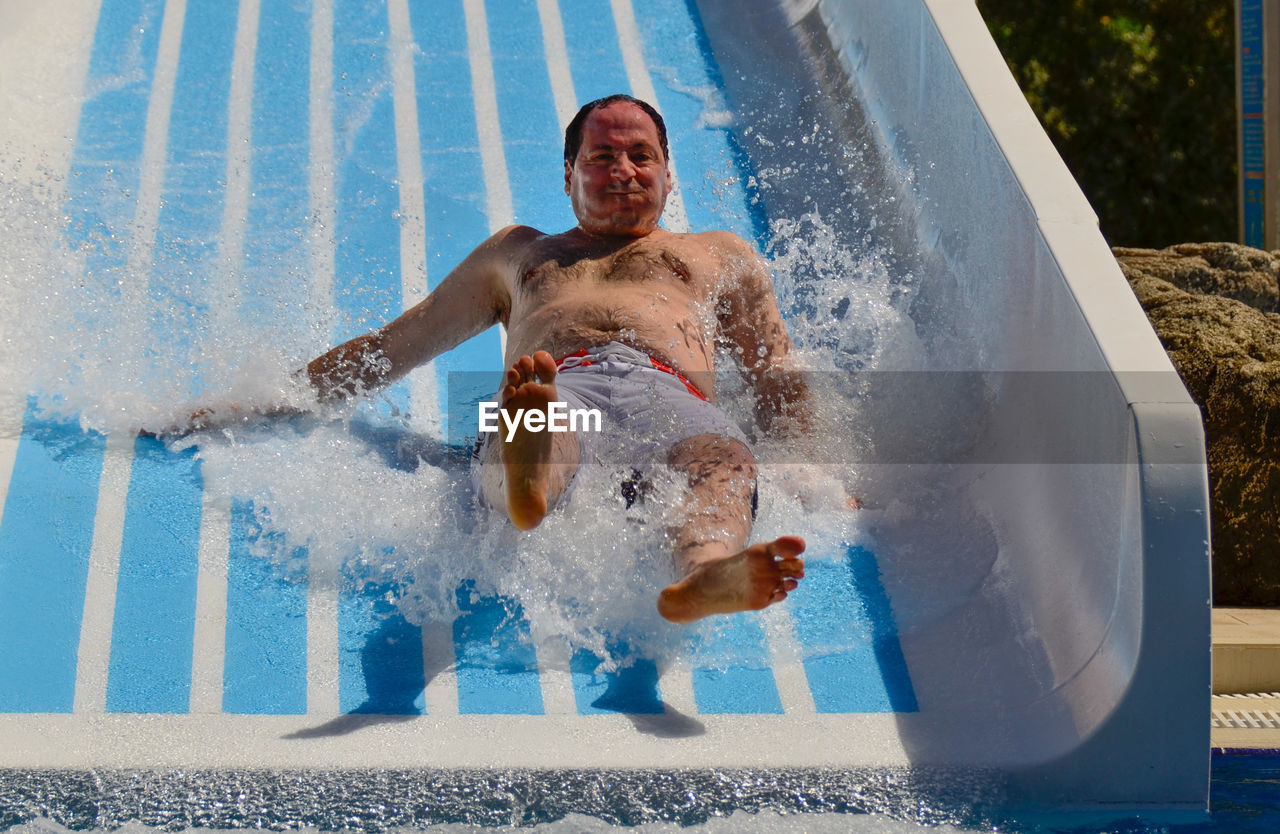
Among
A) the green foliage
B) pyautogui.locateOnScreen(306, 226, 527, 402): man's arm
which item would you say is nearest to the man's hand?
pyautogui.locateOnScreen(306, 226, 527, 402): man's arm

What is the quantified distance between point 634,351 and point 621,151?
1.76 feet

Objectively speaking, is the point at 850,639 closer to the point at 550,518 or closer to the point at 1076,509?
the point at 1076,509

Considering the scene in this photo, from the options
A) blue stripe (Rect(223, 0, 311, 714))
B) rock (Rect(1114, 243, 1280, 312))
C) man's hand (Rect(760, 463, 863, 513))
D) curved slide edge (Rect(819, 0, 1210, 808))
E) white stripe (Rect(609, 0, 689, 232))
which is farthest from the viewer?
rock (Rect(1114, 243, 1280, 312))

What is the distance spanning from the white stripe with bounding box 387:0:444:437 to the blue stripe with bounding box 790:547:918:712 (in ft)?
3.03

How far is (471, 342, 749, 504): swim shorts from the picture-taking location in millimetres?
2223

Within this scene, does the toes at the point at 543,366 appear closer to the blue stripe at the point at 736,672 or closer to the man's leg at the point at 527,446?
the man's leg at the point at 527,446

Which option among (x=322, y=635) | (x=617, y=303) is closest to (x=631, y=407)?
(x=617, y=303)

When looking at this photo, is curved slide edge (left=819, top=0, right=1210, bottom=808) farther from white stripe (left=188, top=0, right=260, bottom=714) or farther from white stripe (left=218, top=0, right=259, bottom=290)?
white stripe (left=218, top=0, right=259, bottom=290)

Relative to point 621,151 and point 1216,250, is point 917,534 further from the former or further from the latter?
point 1216,250

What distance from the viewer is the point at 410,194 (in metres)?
3.54

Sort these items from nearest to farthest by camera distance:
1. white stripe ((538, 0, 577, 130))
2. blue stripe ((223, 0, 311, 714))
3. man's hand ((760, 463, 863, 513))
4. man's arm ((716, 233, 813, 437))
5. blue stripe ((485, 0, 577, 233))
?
blue stripe ((223, 0, 311, 714))
man's hand ((760, 463, 863, 513))
man's arm ((716, 233, 813, 437))
blue stripe ((485, 0, 577, 233))
white stripe ((538, 0, 577, 130))

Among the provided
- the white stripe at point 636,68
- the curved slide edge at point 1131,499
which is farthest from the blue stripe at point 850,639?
the white stripe at point 636,68

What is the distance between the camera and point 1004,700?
6.95ft

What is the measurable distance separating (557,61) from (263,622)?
242 centimetres
